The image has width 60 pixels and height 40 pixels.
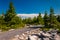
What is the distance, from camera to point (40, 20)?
89.9 m

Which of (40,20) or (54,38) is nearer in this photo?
(54,38)

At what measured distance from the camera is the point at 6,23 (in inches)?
1778

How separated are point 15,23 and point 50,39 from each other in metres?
30.6

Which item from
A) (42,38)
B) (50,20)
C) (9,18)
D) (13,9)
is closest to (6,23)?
(9,18)

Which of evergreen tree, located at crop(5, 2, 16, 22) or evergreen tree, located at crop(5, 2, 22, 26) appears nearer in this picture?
evergreen tree, located at crop(5, 2, 22, 26)

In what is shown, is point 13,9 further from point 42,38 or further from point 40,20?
point 40,20

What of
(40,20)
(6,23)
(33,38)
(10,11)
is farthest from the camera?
(40,20)

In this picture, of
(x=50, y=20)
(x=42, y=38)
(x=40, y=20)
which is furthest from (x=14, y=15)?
(x=40, y=20)

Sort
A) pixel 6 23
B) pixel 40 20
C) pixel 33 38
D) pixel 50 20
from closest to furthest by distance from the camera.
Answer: pixel 33 38 < pixel 6 23 < pixel 50 20 < pixel 40 20

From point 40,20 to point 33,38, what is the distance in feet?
244

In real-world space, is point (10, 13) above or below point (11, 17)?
above

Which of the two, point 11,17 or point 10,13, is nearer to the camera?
point 11,17

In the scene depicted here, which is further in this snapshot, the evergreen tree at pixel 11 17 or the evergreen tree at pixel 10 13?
the evergreen tree at pixel 10 13

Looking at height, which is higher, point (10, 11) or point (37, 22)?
point (10, 11)
